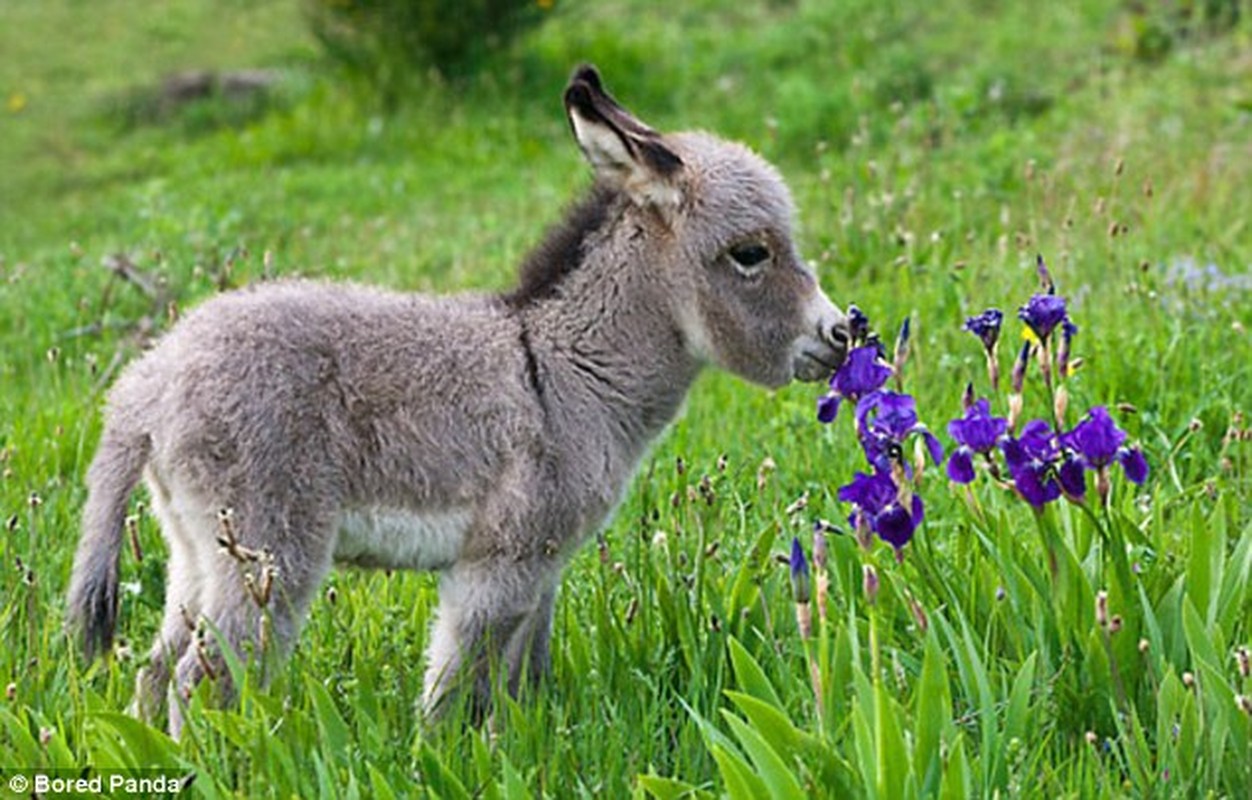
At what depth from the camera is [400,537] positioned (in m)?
4.79

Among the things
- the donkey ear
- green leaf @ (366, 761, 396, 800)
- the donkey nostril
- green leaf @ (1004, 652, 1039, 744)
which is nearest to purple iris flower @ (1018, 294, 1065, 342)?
green leaf @ (1004, 652, 1039, 744)

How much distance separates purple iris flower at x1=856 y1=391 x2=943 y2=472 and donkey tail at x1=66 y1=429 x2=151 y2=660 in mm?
1826

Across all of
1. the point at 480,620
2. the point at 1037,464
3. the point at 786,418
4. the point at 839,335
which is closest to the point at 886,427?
the point at 1037,464

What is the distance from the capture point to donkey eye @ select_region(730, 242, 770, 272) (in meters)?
5.29

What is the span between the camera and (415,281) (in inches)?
392

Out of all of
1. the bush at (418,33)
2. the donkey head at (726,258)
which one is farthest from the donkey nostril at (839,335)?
the bush at (418,33)

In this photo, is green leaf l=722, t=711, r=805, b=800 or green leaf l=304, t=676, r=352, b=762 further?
green leaf l=304, t=676, r=352, b=762

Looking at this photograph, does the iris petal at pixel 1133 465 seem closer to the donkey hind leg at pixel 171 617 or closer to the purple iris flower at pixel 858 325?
the purple iris flower at pixel 858 325

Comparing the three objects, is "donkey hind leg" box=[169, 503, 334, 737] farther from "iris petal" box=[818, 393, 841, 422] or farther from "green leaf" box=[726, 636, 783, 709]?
"iris petal" box=[818, 393, 841, 422]

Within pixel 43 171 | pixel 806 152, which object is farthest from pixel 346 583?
pixel 43 171

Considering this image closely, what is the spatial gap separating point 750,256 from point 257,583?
5.75 ft

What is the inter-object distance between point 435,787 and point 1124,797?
1475 mm

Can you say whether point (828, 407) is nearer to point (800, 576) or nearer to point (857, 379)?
point (857, 379)

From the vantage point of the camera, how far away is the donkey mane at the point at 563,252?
5.33 m
